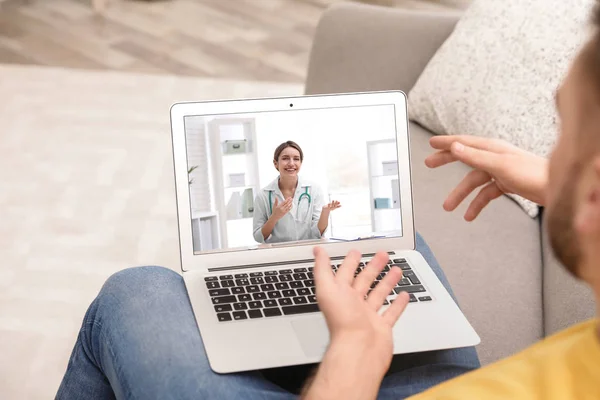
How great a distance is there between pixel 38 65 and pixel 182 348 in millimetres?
2305

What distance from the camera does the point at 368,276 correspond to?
3.02 ft

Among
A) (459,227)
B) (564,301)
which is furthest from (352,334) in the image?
(459,227)

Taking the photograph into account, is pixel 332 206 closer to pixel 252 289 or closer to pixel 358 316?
pixel 252 289

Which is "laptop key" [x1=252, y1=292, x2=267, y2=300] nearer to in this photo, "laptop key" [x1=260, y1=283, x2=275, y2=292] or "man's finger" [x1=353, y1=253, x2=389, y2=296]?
"laptop key" [x1=260, y1=283, x2=275, y2=292]

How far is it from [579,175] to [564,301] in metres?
0.73

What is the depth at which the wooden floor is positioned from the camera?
3129mm

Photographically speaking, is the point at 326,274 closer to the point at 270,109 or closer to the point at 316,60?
the point at 270,109

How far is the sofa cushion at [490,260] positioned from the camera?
4.44 ft

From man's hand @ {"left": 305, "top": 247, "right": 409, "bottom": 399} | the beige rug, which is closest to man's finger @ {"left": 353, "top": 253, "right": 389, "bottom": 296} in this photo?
man's hand @ {"left": 305, "top": 247, "right": 409, "bottom": 399}

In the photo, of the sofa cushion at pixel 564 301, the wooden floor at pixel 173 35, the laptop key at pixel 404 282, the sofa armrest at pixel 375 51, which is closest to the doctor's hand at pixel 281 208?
the laptop key at pixel 404 282

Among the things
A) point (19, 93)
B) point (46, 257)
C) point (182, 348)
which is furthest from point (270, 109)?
point (19, 93)

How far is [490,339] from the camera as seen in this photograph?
133cm

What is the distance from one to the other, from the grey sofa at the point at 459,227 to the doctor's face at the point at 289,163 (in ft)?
1.22

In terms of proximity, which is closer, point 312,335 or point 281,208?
point 312,335
